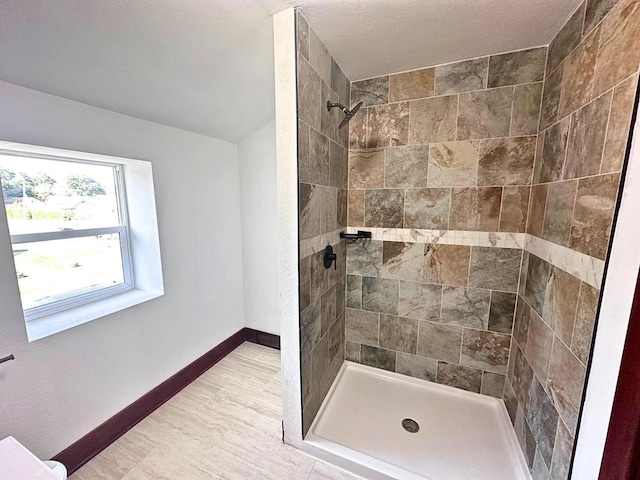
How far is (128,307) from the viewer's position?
1.67m

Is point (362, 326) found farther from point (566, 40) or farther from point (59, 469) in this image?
point (566, 40)

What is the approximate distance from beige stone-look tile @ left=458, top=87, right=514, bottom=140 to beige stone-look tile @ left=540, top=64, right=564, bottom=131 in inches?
6.3

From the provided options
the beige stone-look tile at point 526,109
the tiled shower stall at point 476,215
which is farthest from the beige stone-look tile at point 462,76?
the beige stone-look tile at point 526,109

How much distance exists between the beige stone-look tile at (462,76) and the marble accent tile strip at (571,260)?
3.41ft

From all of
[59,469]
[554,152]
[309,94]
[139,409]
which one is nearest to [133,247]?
[139,409]

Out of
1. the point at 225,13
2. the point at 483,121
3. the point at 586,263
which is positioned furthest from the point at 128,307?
the point at 483,121

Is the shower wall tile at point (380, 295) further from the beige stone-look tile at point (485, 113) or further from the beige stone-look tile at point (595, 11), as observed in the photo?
the beige stone-look tile at point (595, 11)

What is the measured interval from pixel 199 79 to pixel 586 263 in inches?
81.3

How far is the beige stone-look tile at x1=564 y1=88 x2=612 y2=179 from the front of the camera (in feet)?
3.14

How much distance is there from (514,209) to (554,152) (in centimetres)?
41

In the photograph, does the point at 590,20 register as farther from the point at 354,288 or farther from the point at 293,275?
the point at 354,288

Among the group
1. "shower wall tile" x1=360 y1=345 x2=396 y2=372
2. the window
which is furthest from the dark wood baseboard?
"shower wall tile" x1=360 y1=345 x2=396 y2=372

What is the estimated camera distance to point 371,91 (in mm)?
Result: 1907

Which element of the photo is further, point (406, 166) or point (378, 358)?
point (378, 358)
